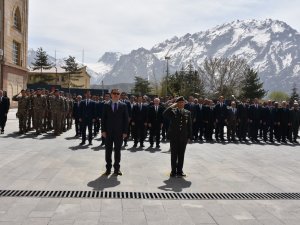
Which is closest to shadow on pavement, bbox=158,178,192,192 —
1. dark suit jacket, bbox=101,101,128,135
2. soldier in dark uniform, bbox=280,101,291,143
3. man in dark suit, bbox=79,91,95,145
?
dark suit jacket, bbox=101,101,128,135

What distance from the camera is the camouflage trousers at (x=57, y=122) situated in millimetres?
17016

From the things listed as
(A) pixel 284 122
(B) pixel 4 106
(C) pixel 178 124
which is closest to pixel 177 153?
(C) pixel 178 124

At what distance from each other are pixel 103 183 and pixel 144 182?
2.81 ft

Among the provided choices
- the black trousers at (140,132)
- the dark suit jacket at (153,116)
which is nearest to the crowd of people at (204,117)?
the dark suit jacket at (153,116)

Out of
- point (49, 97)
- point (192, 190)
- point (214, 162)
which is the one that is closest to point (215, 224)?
point (192, 190)

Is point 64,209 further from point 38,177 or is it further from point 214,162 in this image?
point 214,162

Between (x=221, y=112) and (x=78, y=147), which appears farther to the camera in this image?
(x=221, y=112)

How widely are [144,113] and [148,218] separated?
8.81 metres

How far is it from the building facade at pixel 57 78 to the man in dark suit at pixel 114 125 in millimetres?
73434

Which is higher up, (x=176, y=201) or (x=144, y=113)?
(x=144, y=113)

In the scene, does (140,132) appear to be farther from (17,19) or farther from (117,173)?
(17,19)

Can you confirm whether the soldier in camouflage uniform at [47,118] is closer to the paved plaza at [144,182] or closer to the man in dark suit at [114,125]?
the paved plaza at [144,182]

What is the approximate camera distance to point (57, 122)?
17.2m

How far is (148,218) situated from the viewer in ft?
19.4
